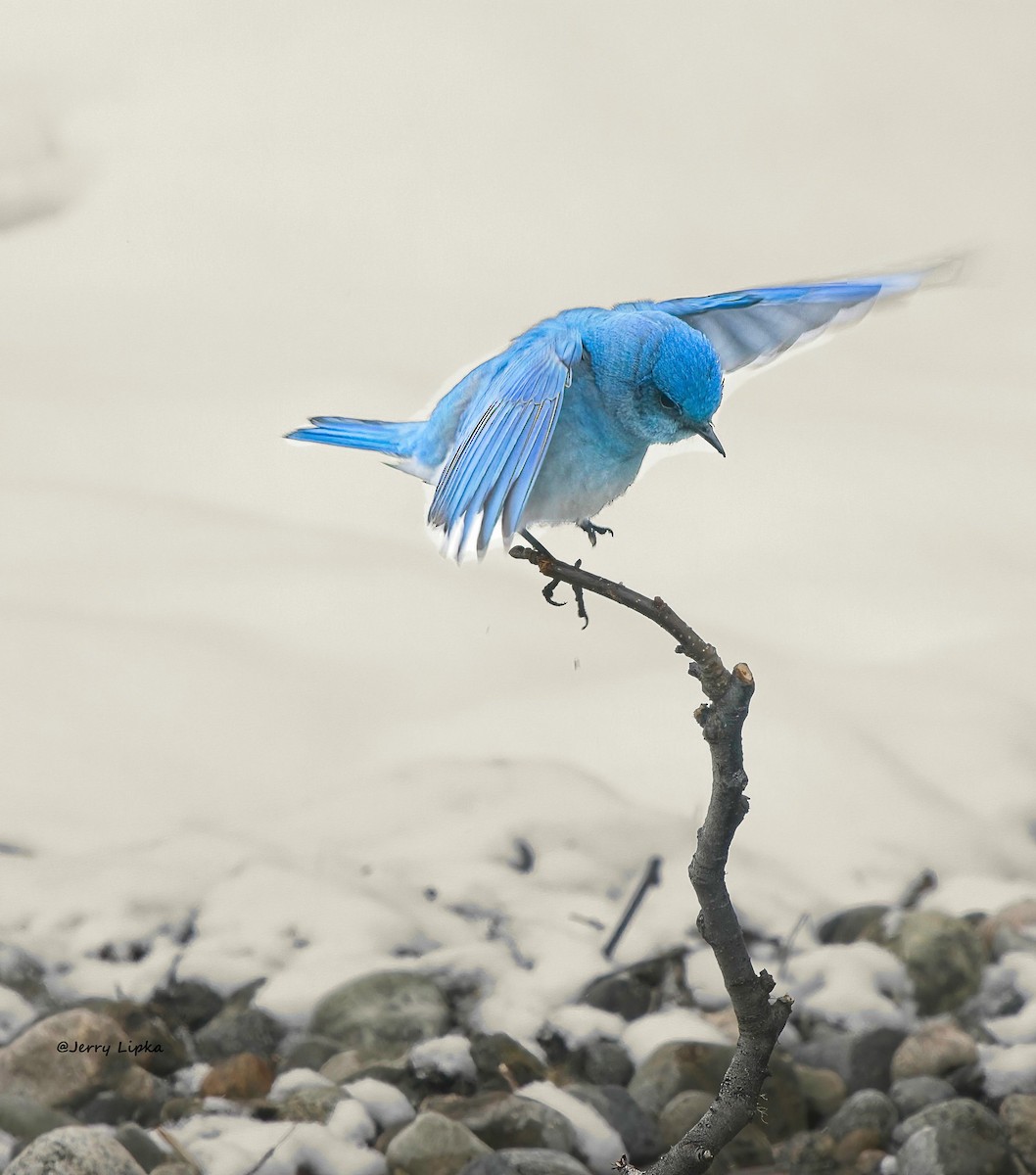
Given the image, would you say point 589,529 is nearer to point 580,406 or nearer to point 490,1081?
point 580,406

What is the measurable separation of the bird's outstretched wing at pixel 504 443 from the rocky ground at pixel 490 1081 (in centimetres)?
122

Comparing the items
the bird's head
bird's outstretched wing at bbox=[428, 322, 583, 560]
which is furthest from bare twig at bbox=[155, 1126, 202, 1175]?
the bird's head

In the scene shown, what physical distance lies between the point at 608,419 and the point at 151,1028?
5.61ft

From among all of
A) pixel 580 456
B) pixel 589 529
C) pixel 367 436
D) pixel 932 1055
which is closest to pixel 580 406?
pixel 580 456

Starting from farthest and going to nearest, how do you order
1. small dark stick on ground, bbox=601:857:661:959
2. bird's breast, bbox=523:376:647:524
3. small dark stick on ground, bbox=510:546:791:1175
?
small dark stick on ground, bbox=601:857:661:959 → bird's breast, bbox=523:376:647:524 → small dark stick on ground, bbox=510:546:791:1175

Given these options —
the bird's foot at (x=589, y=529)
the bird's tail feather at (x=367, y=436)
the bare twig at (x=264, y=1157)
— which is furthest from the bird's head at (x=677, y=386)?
the bare twig at (x=264, y=1157)

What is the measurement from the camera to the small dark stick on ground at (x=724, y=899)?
2.12 metres

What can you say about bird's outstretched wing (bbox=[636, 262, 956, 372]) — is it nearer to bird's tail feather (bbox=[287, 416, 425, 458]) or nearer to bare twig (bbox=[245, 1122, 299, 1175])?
bird's tail feather (bbox=[287, 416, 425, 458])

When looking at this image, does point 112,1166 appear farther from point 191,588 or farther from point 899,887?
point 191,588

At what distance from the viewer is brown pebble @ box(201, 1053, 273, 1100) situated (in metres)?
3.30

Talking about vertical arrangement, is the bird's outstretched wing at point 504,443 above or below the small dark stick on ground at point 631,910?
above

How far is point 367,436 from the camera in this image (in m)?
3.44

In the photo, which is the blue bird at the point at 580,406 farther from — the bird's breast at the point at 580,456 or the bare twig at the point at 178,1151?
the bare twig at the point at 178,1151
